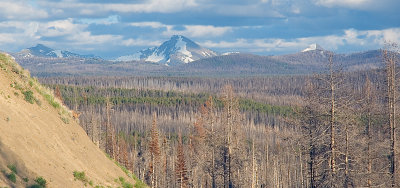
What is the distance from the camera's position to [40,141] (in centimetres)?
2377

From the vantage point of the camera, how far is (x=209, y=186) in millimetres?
79688

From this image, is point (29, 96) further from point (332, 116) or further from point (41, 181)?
point (332, 116)

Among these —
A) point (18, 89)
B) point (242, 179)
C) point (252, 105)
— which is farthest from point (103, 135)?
point (252, 105)

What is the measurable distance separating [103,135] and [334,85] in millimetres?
72623

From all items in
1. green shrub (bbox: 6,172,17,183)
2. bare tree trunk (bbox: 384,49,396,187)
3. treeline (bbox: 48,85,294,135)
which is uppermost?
bare tree trunk (bbox: 384,49,396,187)

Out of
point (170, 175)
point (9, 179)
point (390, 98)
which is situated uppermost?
point (390, 98)

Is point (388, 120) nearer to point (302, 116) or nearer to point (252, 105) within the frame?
point (302, 116)

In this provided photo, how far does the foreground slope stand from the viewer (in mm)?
21094

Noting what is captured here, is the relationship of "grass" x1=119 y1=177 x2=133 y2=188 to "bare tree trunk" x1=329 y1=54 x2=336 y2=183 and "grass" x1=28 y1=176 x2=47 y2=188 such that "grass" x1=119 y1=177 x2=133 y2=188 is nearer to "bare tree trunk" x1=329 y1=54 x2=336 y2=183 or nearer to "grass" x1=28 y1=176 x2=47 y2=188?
"grass" x1=28 y1=176 x2=47 y2=188

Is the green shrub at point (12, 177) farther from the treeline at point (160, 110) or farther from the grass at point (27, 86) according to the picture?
the treeline at point (160, 110)

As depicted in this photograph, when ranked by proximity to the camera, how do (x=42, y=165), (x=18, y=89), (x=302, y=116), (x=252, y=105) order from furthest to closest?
(x=252, y=105) → (x=302, y=116) → (x=18, y=89) → (x=42, y=165)

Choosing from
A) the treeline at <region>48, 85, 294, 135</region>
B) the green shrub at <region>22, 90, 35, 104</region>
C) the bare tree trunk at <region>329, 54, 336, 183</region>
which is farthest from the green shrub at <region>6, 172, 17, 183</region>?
the treeline at <region>48, 85, 294, 135</region>

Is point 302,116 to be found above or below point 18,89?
below

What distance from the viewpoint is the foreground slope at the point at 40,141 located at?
69.2 ft
